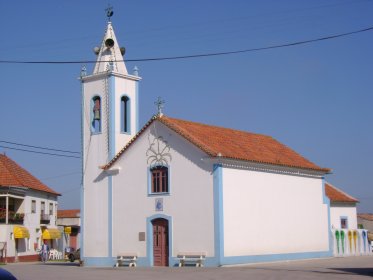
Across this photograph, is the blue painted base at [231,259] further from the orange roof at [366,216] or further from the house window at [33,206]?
the orange roof at [366,216]

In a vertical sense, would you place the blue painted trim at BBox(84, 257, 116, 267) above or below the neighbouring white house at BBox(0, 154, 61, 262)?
below

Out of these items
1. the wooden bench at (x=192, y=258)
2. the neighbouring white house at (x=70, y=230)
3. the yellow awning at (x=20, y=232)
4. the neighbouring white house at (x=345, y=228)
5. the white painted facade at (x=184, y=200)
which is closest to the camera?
the wooden bench at (x=192, y=258)

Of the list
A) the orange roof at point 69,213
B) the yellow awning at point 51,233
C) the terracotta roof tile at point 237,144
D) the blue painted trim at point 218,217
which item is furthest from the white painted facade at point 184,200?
the orange roof at point 69,213

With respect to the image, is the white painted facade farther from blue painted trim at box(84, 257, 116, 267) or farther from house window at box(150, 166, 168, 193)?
house window at box(150, 166, 168, 193)

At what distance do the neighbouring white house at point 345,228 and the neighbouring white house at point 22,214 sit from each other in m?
23.3

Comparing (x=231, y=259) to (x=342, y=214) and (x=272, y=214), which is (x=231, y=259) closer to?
(x=272, y=214)

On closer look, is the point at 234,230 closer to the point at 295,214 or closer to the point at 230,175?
the point at 230,175

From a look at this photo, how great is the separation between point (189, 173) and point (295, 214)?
7.24 m

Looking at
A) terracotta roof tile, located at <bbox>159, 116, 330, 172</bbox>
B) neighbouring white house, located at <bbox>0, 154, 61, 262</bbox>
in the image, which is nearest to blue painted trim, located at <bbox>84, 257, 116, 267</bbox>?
terracotta roof tile, located at <bbox>159, 116, 330, 172</bbox>

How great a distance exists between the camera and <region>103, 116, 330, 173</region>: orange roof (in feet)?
105

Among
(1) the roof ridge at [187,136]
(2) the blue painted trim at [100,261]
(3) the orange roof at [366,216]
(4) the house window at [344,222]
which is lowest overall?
(2) the blue painted trim at [100,261]

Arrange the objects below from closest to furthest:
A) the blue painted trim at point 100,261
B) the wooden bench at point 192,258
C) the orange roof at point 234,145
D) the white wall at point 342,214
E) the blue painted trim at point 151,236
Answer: the wooden bench at point 192,258 < the orange roof at point 234,145 < the blue painted trim at point 151,236 < the blue painted trim at point 100,261 < the white wall at point 342,214

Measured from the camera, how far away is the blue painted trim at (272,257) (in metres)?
30.7

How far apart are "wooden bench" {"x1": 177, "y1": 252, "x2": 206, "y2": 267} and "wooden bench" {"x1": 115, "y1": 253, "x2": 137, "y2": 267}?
285cm
